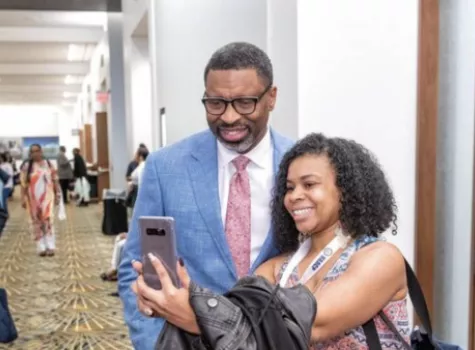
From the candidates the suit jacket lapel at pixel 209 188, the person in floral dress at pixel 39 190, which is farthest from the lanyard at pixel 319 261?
the person in floral dress at pixel 39 190

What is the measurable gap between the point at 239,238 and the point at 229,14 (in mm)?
3190

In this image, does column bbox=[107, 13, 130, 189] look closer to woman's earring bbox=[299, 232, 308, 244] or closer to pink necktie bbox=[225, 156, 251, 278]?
pink necktie bbox=[225, 156, 251, 278]

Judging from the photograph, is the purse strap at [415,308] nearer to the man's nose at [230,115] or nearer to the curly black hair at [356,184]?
the curly black hair at [356,184]

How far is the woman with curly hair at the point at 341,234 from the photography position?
3.86ft

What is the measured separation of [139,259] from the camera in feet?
5.21

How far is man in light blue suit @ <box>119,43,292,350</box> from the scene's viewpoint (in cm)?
154

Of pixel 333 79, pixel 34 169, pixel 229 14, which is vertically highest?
pixel 229 14

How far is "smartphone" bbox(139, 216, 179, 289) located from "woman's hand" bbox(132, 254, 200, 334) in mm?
14

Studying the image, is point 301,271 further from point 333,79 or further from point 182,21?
point 182,21

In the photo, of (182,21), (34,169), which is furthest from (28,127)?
(182,21)

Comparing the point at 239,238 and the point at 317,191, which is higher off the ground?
the point at 317,191

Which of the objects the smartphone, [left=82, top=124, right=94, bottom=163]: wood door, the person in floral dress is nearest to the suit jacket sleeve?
the smartphone

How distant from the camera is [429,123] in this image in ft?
10.4

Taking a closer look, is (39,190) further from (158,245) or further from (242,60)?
(158,245)
